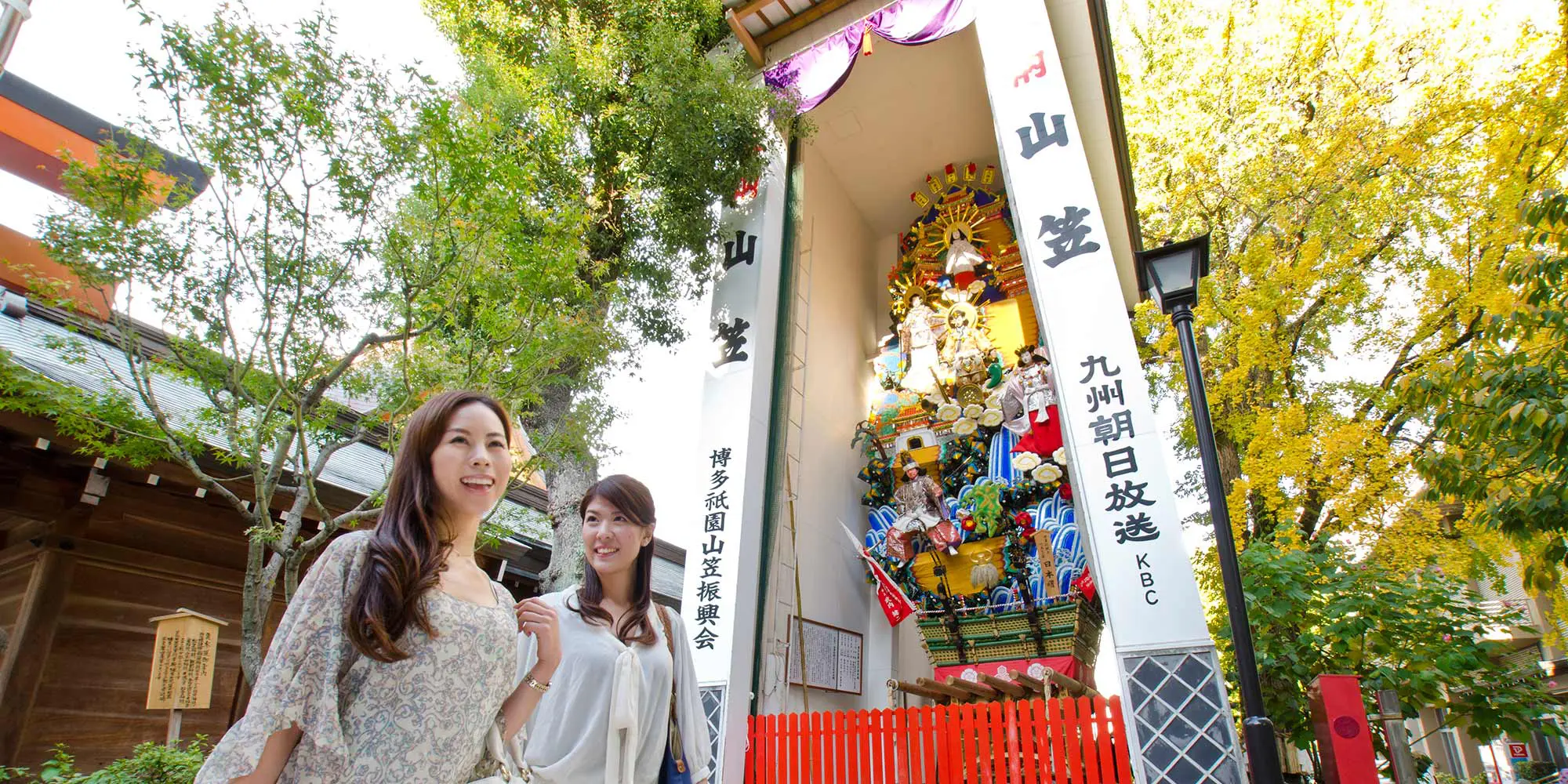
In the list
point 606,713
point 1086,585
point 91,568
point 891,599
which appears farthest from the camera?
point 891,599

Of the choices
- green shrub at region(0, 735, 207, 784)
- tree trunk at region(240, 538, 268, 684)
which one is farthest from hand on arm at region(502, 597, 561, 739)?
green shrub at region(0, 735, 207, 784)

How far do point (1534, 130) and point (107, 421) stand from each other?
406 inches

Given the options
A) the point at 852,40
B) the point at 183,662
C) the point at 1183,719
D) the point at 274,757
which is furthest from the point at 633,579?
the point at 852,40

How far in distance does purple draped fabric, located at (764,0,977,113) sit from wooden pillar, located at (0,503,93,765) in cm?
711

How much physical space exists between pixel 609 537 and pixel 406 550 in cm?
88

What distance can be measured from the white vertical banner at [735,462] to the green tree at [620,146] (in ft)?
1.21

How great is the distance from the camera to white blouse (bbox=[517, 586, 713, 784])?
80.0 inches

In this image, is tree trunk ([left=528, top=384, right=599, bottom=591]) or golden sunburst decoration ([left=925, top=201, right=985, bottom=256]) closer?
tree trunk ([left=528, top=384, right=599, bottom=591])

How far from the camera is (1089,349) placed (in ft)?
19.7

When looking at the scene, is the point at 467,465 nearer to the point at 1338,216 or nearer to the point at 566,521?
the point at 566,521

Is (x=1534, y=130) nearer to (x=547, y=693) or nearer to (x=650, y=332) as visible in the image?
(x=650, y=332)

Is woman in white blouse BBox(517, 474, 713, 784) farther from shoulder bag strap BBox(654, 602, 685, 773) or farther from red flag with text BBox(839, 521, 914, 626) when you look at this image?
red flag with text BBox(839, 521, 914, 626)

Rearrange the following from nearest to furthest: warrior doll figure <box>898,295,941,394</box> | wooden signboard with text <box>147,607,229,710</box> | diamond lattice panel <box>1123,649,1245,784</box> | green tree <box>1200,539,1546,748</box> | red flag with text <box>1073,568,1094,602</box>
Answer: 1. wooden signboard with text <box>147,607,229,710</box>
2. diamond lattice panel <box>1123,649,1245,784</box>
3. green tree <box>1200,539,1546,748</box>
4. red flag with text <box>1073,568,1094,602</box>
5. warrior doll figure <box>898,295,941,394</box>

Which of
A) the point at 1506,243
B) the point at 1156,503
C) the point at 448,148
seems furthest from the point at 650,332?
the point at 1506,243
